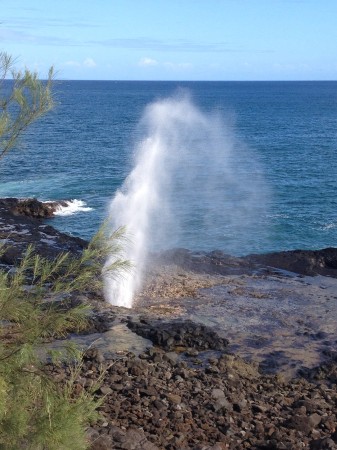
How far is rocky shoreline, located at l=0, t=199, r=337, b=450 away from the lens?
52.2ft

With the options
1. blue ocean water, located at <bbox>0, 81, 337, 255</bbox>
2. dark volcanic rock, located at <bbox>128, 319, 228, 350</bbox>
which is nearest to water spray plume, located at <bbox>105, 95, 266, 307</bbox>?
blue ocean water, located at <bbox>0, 81, 337, 255</bbox>

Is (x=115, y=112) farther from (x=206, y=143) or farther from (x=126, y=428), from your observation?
(x=126, y=428)

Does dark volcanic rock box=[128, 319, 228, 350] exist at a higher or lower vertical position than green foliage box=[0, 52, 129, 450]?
lower

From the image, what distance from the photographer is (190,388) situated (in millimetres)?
18672

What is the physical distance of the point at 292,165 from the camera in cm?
6856

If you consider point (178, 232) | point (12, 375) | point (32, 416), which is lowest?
point (178, 232)

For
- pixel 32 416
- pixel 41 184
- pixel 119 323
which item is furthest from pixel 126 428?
pixel 41 184

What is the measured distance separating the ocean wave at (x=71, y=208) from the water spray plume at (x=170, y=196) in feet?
10.3

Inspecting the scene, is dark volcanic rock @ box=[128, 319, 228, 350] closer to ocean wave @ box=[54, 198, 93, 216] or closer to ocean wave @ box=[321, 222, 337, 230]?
ocean wave @ box=[321, 222, 337, 230]

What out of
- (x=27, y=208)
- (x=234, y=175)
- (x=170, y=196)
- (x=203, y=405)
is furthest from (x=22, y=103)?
(x=234, y=175)

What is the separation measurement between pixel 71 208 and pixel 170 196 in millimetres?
8976

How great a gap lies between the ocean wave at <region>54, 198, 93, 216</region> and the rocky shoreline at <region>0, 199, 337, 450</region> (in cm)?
1973

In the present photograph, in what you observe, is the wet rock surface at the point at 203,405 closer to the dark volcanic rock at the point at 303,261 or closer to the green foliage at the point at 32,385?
the green foliage at the point at 32,385

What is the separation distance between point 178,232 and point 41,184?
60.3 feet
